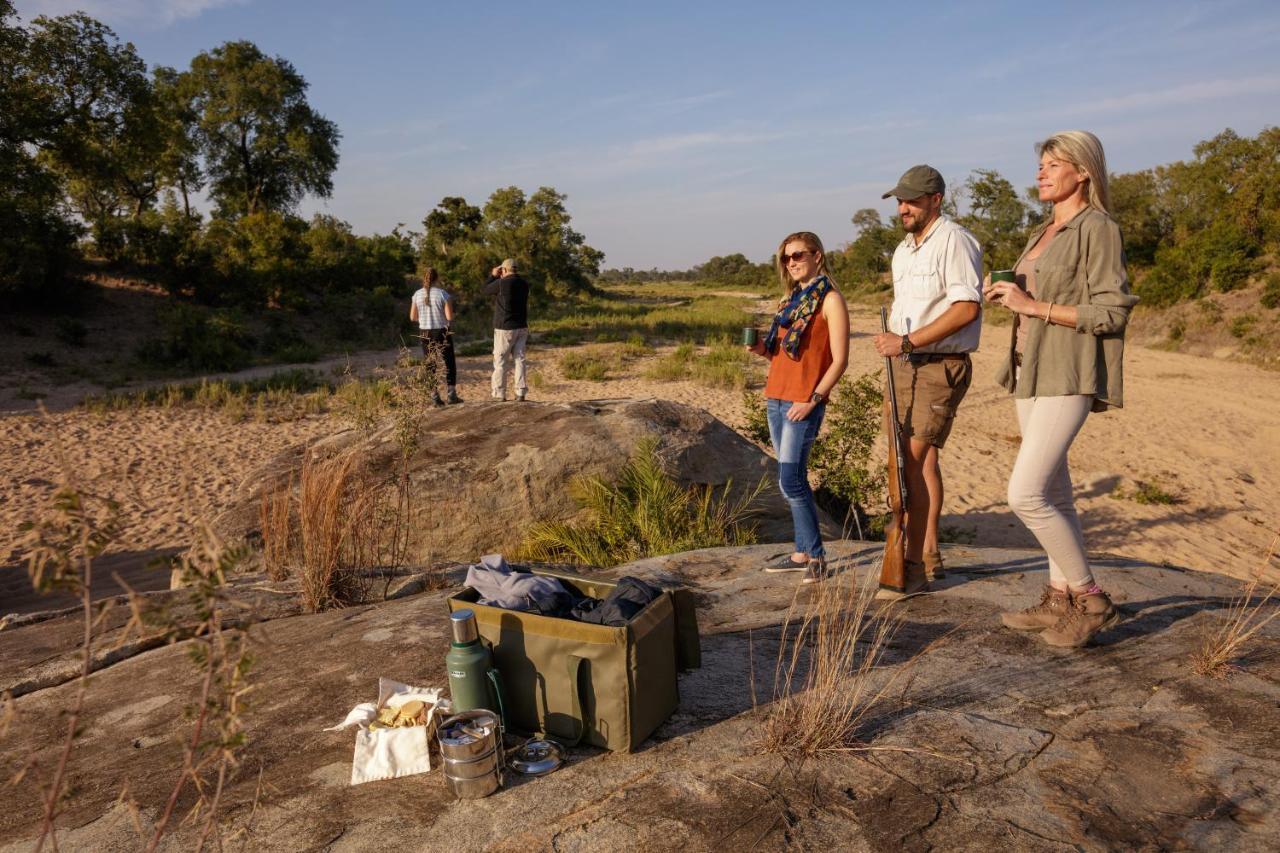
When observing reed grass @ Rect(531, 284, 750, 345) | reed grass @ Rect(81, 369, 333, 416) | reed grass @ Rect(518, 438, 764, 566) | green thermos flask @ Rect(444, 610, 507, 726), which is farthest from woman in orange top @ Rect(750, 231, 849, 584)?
reed grass @ Rect(531, 284, 750, 345)

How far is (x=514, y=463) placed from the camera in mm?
6387

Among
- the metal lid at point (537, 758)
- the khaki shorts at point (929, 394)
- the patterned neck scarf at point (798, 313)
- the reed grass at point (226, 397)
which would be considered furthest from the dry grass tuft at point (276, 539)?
the reed grass at point (226, 397)

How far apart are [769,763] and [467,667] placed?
954 mm

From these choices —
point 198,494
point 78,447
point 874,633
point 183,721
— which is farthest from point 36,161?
point 874,633

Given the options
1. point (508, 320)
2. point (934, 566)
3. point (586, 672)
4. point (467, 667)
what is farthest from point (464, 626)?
point (508, 320)

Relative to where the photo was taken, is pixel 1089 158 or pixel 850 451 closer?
pixel 1089 158

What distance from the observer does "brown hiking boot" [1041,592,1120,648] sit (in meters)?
3.18

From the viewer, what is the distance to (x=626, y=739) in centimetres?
249

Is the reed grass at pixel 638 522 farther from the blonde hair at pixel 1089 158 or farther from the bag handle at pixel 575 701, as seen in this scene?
the blonde hair at pixel 1089 158

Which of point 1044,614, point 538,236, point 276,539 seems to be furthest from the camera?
point 538,236

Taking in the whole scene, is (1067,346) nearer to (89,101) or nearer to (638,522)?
(638,522)

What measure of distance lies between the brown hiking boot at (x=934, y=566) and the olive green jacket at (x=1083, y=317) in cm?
126

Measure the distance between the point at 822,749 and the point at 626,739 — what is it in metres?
0.59

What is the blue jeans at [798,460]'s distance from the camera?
3.97m
